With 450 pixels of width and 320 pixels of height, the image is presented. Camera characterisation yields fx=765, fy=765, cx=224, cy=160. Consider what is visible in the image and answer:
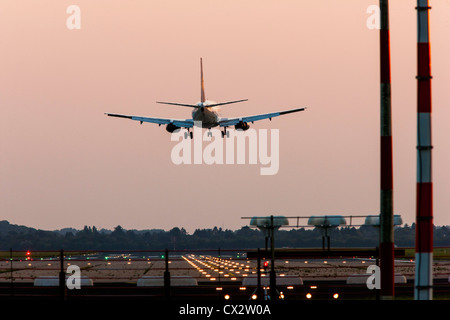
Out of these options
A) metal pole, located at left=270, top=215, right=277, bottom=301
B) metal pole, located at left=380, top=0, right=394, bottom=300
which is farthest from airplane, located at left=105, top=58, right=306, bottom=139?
metal pole, located at left=380, top=0, right=394, bottom=300

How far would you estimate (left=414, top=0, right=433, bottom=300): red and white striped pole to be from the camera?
16281mm

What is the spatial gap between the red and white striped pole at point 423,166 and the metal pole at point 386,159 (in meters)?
2.10

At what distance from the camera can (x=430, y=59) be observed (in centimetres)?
1655

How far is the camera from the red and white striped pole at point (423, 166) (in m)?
16.3

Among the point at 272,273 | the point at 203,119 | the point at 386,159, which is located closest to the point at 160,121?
the point at 203,119

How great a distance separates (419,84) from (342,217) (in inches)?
646

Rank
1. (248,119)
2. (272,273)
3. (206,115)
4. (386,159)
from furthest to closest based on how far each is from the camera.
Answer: (248,119)
(206,115)
(272,273)
(386,159)

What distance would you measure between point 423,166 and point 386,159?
2.58m

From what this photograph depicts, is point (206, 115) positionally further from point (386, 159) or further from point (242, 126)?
point (386, 159)

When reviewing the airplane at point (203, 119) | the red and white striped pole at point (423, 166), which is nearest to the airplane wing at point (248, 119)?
the airplane at point (203, 119)

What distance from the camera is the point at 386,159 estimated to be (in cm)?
1888
